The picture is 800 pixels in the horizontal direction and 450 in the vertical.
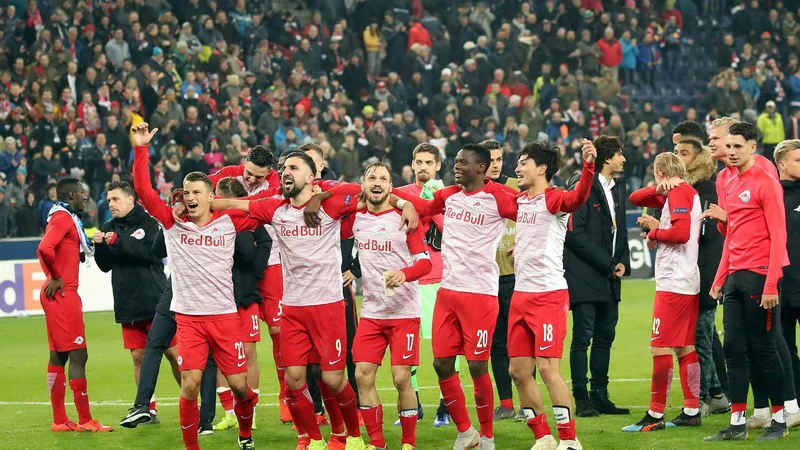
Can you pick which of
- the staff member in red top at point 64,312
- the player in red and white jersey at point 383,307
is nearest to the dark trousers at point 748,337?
the player in red and white jersey at point 383,307

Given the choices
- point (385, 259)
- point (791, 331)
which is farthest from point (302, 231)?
point (791, 331)

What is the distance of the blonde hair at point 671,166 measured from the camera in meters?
10.1

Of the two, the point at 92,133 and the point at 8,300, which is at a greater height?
the point at 92,133

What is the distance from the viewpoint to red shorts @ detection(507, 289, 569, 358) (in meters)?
9.01

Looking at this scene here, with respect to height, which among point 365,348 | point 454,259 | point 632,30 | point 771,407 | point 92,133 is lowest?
point 771,407

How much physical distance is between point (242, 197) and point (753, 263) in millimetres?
4235

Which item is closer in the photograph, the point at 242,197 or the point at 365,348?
the point at 365,348

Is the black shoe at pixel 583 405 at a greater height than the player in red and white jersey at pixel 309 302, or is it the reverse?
the player in red and white jersey at pixel 309 302

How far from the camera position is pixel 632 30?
109 feet

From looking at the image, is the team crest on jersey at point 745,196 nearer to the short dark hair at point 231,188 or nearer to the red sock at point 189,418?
the short dark hair at point 231,188

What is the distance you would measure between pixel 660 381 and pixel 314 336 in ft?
9.76

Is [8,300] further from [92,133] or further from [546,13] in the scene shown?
[546,13]

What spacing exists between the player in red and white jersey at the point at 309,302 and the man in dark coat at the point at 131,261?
2.08m

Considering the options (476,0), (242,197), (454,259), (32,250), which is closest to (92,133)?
(32,250)
